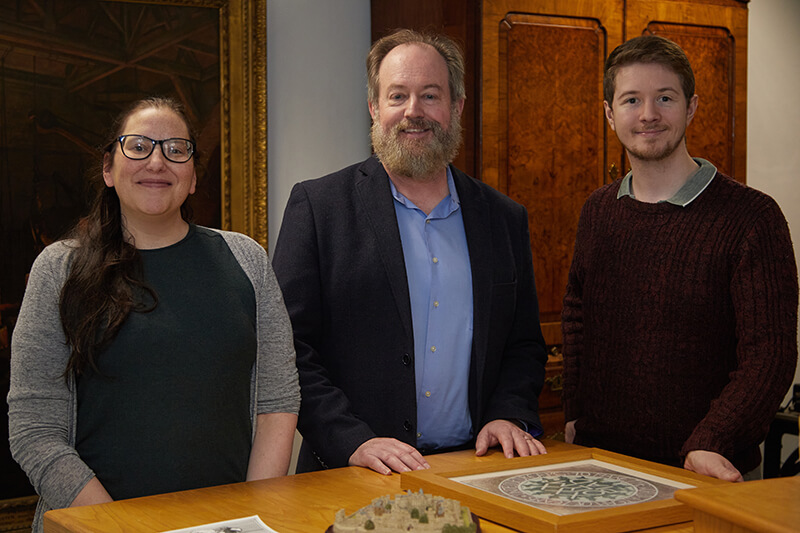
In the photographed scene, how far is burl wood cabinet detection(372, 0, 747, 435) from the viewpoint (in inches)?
138

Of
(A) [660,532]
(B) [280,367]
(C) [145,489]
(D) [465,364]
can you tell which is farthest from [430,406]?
(A) [660,532]

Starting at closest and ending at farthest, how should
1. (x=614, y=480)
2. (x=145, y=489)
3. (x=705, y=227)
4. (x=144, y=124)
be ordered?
(x=614, y=480) → (x=145, y=489) → (x=144, y=124) → (x=705, y=227)

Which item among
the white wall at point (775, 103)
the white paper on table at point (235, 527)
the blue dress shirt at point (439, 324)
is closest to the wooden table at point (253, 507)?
the white paper on table at point (235, 527)

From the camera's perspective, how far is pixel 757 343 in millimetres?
2148

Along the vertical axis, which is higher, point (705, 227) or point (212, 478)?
point (705, 227)

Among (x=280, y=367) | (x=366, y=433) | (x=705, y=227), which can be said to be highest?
(x=705, y=227)

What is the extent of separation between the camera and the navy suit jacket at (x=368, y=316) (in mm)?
2246

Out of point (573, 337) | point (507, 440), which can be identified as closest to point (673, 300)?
point (573, 337)

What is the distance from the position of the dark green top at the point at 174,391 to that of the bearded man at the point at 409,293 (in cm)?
27

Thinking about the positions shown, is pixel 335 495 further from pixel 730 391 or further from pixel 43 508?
pixel 730 391

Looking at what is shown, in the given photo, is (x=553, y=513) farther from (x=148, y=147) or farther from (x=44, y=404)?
(x=148, y=147)

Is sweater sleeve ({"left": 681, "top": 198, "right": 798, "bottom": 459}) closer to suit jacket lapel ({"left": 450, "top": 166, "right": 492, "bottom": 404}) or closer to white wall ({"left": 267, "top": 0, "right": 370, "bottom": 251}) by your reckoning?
suit jacket lapel ({"left": 450, "top": 166, "right": 492, "bottom": 404})

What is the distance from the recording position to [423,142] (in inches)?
94.7

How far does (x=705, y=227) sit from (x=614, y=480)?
88 centimetres
